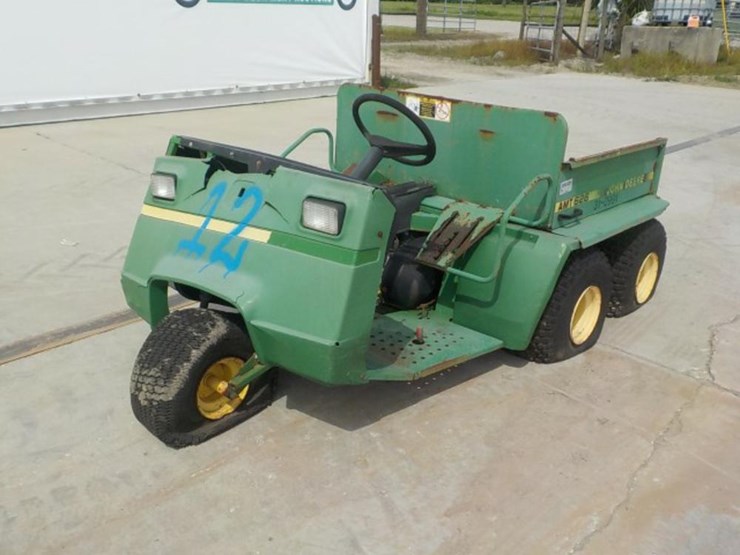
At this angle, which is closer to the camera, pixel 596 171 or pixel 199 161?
pixel 199 161

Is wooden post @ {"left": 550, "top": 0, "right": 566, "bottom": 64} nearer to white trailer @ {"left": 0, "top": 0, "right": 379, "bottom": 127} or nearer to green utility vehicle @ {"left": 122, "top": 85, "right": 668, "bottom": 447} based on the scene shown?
white trailer @ {"left": 0, "top": 0, "right": 379, "bottom": 127}

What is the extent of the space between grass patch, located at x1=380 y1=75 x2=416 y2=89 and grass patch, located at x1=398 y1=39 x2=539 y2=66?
465 centimetres

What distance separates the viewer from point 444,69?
17359 millimetres

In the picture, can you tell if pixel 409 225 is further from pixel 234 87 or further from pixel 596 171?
pixel 234 87

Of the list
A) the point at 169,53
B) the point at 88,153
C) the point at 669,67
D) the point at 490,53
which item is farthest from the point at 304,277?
the point at 490,53

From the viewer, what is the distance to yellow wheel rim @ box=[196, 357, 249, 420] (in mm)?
3010

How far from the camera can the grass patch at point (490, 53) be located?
19.1m

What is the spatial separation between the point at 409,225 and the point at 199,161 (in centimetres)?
110

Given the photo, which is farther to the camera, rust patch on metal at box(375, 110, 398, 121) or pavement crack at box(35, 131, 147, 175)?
pavement crack at box(35, 131, 147, 175)

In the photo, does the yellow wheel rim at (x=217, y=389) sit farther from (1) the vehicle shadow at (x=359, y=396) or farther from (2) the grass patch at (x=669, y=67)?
(2) the grass patch at (x=669, y=67)

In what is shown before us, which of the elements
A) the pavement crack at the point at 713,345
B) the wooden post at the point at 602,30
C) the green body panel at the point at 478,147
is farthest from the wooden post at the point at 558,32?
the green body panel at the point at 478,147

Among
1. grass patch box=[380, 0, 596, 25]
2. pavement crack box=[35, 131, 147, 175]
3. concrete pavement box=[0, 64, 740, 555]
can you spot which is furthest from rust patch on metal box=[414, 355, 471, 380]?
grass patch box=[380, 0, 596, 25]

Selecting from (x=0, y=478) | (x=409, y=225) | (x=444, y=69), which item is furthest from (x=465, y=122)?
(x=444, y=69)

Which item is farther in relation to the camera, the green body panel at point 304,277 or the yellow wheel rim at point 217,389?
the yellow wheel rim at point 217,389
